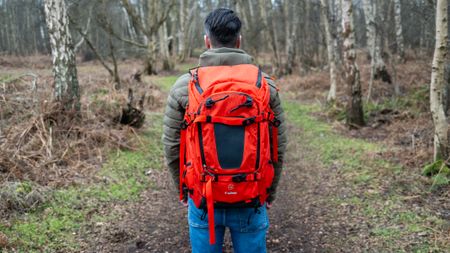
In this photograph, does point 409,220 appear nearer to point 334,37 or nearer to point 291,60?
point 334,37

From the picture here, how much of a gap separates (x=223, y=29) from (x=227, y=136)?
2.09 ft

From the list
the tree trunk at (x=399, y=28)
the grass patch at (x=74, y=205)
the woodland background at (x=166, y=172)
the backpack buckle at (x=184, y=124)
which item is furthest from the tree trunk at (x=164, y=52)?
the backpack buckle at (x=184, y=124)

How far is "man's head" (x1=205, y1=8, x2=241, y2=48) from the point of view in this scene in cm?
246

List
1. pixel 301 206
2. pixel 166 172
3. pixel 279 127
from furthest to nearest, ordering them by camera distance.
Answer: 1. pixel 166 172
2. pixel 301 206
3. pixel 279 127

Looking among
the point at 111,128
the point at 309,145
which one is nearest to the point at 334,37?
the point at 309,145

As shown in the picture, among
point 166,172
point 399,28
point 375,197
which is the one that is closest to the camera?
point 375,197

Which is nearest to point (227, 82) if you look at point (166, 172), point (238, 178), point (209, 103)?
point (209, 103)

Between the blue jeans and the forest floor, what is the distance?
2341 mm

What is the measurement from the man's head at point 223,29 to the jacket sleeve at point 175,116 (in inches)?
10.9

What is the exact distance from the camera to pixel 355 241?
4750mm

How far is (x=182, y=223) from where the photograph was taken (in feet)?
18.2

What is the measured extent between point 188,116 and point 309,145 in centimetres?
709

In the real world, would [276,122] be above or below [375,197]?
above

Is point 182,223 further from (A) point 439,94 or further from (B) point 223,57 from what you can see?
(A) point 439,94
